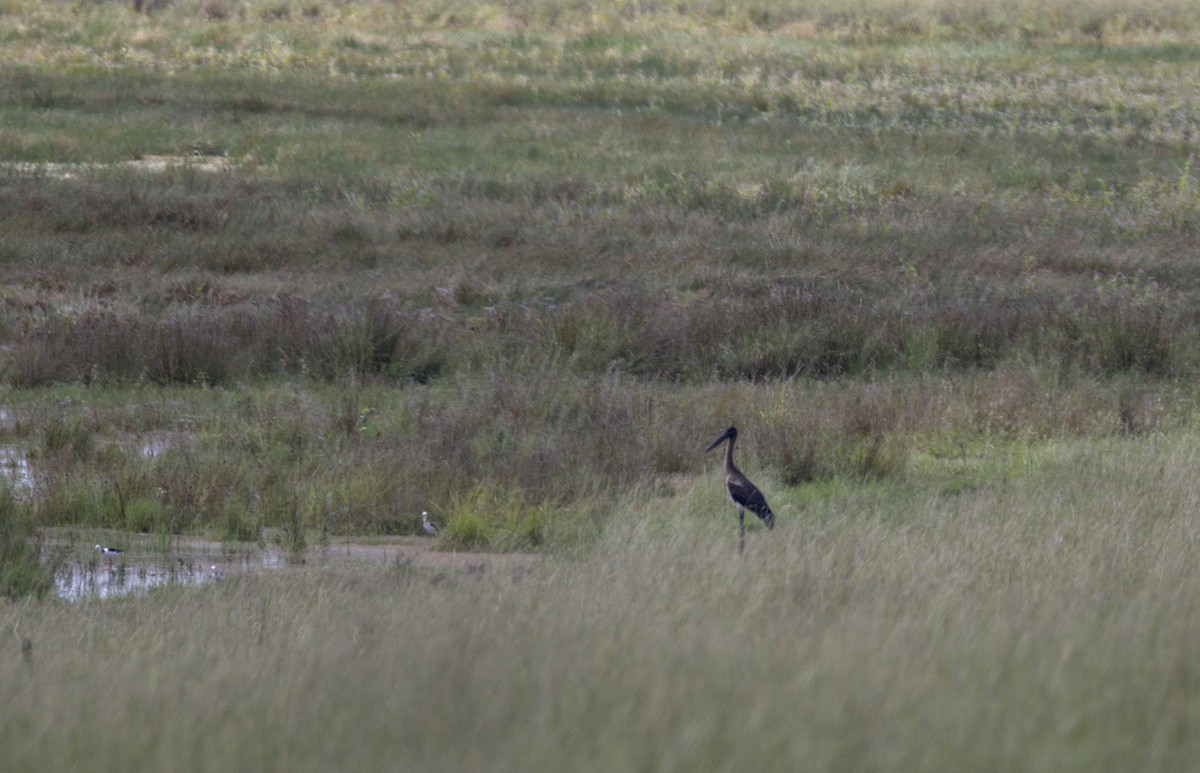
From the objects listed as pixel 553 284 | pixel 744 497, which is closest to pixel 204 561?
pixel 744 497

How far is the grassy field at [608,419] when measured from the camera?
393 centimetres

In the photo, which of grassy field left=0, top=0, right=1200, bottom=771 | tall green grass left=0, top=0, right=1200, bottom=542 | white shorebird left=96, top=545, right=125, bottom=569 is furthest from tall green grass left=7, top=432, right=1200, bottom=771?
tall green grass left=0, top=0, right=1200, bottom=542

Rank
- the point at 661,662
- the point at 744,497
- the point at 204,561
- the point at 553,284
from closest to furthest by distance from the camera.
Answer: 1. the point at 661,662
2. the point at 744,497
3. the point at 204,561
4. the point at 553,284

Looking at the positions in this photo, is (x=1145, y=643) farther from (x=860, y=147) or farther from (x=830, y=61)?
(x=830, y=61)

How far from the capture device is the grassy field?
3.93 metres

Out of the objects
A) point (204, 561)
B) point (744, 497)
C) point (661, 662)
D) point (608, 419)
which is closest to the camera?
point (661, 662)

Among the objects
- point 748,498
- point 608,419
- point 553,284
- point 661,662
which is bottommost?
point 553,284

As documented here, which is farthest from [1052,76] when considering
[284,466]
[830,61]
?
[284,466]

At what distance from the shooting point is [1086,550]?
20.7 feet

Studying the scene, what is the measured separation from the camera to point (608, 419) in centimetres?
995

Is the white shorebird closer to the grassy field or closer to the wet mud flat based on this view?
the wet mud flat

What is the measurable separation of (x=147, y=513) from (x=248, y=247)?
989 centimetres

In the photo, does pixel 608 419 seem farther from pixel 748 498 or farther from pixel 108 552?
pixel 108 552

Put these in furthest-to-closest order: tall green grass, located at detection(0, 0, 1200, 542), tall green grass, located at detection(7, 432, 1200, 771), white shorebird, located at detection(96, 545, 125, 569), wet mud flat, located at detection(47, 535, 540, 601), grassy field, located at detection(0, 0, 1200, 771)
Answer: tall green grass, located at detection(0, 0, 1200, 542) < white shorebird, located at detection(96, 545, 125, 569) < wet mud flat, located at detection(47, 535, 540, 601) < grassy field, located at detection(0, 0, 1200, 771) < tall green grass, located at detection(7, 432, 1200, 771)
